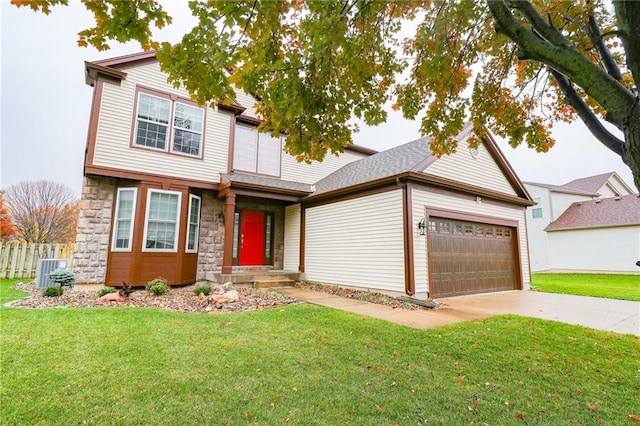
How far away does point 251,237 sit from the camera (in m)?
11.3

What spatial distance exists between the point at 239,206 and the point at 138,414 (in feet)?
29.5

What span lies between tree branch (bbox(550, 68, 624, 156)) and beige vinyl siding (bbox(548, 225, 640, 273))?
62.4ft

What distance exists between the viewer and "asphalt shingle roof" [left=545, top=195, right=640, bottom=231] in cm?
1708

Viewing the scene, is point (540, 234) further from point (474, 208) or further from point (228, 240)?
point (228, 240)

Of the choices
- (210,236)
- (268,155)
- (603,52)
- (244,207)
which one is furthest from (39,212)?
(603,52)

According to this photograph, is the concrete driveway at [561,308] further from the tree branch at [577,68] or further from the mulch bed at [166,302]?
the tree branch at [577,68]

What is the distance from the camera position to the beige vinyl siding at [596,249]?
16672 millimetres

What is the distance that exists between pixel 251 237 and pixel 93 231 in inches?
186

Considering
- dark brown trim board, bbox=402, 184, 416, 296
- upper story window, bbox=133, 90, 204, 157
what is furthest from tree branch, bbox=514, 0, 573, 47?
upper story window, bbox=133, 90, 204, 157

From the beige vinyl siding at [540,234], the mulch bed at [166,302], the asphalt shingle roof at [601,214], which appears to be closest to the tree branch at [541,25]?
the mulch bed at [166,302]

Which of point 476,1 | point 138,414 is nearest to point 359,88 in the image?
point 476,1

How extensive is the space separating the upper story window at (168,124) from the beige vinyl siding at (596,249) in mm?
22088

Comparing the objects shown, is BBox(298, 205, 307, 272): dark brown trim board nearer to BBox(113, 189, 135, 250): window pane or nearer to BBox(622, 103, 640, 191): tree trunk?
BBox(113, 189, 135, 250): window pane

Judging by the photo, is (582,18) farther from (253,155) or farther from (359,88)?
(253,155)
